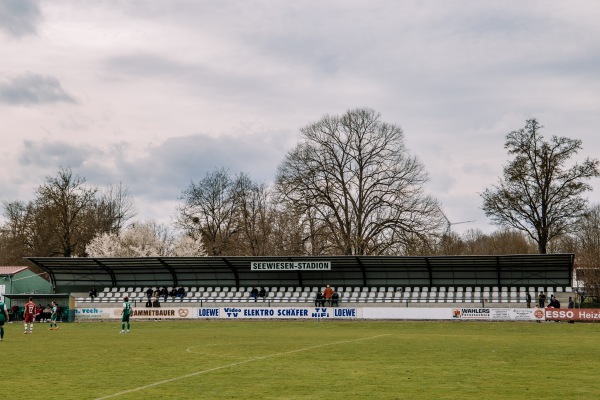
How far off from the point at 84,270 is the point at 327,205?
22.5 meters

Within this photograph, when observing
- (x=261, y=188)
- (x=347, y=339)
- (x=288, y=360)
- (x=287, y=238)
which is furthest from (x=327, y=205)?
(x=288, y=360)

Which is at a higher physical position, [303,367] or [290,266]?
[290,266]

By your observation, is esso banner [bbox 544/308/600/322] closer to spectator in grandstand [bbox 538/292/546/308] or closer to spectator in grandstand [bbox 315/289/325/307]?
spectator in grandstand [bbox 538/292/546/308]

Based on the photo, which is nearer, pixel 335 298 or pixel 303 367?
pixel 303 367

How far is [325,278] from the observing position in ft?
209

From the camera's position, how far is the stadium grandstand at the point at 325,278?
2280 inches

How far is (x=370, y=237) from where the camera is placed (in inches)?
2876

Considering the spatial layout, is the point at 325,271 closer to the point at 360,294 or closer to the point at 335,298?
the point at 360,294

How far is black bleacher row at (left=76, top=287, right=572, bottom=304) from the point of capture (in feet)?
187

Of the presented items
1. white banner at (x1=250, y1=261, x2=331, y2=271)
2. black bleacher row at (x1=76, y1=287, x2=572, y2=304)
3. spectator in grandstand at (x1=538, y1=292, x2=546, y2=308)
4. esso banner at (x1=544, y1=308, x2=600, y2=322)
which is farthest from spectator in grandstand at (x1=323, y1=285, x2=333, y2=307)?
esso banner at (x1=544, y1=308, x2=600, y2=322)

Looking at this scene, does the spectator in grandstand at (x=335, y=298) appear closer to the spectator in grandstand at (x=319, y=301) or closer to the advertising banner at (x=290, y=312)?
the spectator in grandstand at (x=319, y=301)

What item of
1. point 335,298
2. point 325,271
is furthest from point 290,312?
point 325,271

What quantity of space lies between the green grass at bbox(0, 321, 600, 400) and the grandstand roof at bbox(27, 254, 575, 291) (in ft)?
74.7

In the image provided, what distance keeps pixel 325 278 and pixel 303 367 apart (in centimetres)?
4216
